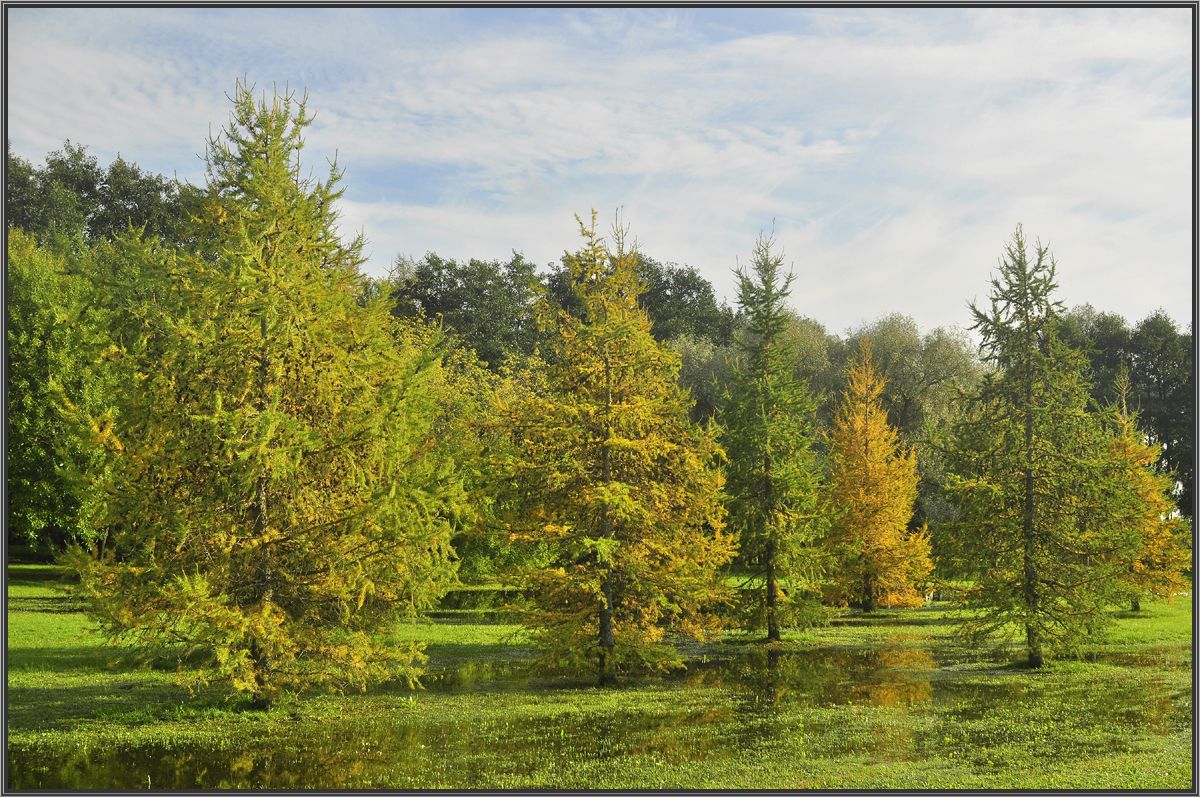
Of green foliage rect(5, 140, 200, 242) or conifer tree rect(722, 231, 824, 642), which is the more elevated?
green foliage rect(5, 140, 200, 242)

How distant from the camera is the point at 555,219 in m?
24.4

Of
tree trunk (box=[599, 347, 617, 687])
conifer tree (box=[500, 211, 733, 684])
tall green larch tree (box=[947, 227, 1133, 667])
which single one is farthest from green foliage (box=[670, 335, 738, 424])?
tree trunk (box=[599, 347, 617, 687])

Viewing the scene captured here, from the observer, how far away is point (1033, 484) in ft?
81.7

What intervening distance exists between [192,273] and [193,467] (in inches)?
142

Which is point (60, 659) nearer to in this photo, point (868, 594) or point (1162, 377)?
point (868, 594)

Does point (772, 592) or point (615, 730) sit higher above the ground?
point (772, 592)

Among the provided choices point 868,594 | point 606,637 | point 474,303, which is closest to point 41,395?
point 606,637

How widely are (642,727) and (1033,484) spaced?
44.7ft

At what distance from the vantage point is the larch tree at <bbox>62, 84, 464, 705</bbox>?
648 inches

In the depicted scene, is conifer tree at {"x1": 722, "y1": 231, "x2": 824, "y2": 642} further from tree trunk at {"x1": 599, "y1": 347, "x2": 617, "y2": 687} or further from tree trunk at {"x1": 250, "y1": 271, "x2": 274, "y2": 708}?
tree trunk at {"x1": 250, "y1": 271, "x2": 274, "y2": 708}

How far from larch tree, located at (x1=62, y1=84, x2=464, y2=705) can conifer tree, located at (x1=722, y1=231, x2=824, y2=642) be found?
12884 mm

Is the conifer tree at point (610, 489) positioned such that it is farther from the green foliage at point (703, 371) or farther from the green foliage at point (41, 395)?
the green foliage at point (703, 371)

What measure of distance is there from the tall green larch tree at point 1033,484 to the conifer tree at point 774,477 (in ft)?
16.0

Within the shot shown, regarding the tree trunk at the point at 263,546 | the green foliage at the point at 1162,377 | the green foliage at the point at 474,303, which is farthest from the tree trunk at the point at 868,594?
the green foliage at the point at 474,303
